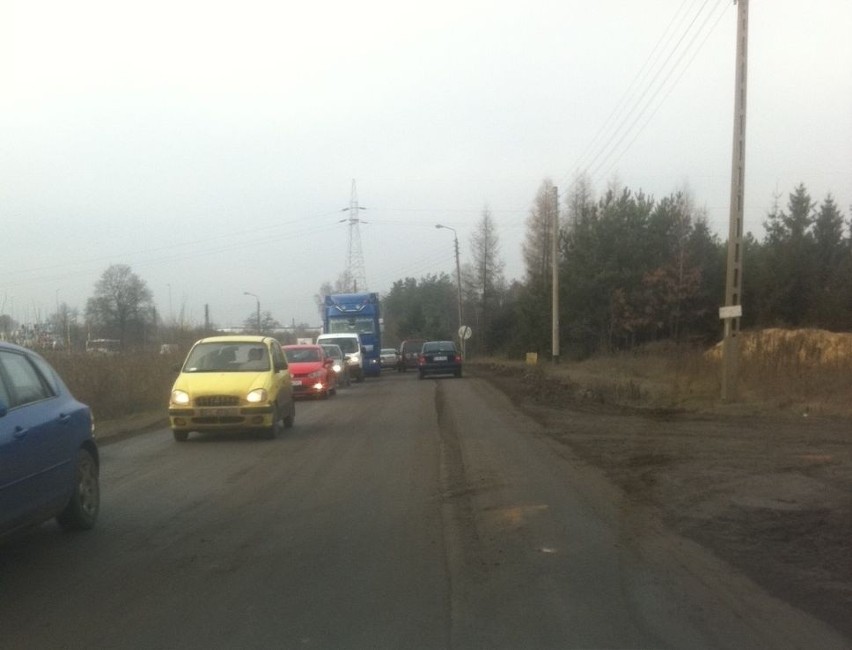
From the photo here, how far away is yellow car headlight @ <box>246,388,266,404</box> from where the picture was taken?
16.0 metres

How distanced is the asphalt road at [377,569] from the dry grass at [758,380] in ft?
34.8

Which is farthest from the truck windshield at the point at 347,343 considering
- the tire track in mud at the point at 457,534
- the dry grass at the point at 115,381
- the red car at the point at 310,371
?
the tire track in mud at the point at 457,534

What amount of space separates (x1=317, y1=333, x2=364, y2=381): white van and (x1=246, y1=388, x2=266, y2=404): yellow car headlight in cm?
2330

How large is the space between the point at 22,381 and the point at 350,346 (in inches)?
1282

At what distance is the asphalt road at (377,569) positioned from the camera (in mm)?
5641

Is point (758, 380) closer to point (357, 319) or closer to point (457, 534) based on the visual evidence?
point (457, 534)

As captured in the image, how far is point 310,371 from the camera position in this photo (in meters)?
27.4

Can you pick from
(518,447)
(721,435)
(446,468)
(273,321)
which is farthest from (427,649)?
(273,321)

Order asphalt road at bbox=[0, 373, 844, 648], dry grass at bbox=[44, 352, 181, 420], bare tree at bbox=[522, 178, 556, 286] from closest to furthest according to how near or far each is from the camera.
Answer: asphalt road at bbox=[0, 373, 844, 648] → dry grass at bbox=[44, 352, 181, 420] → bare tree at bbox=[522, 178, 556, 286]

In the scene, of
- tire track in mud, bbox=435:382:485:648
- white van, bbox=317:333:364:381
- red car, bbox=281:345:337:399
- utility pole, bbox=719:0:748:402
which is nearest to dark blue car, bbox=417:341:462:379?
white van, bbox=317:333:364:381

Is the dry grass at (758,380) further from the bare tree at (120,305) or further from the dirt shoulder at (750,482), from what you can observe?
the bare tree at (120,305)

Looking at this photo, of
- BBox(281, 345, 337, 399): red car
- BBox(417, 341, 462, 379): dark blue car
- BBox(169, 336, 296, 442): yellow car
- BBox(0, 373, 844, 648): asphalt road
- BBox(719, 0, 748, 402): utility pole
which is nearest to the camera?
BBox(0, 373, 844, 648): asphalt road

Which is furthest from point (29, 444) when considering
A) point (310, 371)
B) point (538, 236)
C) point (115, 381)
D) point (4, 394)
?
point (538, 236)

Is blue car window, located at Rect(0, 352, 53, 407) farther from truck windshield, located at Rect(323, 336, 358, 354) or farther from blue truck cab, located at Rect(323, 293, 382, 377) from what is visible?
blue truck cab, located at Rect(323, 293, 382, 377)
